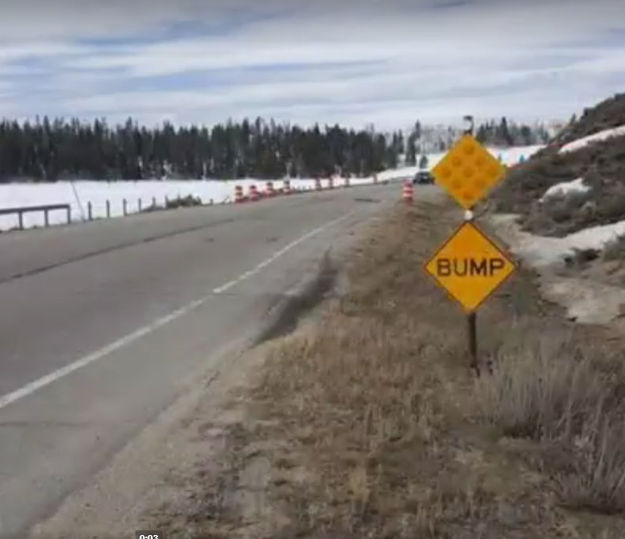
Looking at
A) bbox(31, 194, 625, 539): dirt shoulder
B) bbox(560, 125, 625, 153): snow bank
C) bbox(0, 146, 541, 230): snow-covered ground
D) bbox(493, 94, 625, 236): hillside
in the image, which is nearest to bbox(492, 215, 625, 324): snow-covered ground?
bbox(493, 94, 625, 236): hillside

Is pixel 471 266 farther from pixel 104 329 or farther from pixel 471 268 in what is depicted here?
pixel 104 329

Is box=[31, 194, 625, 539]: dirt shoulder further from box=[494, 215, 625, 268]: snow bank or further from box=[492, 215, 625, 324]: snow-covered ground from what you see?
box=[494, 215, 625, 268]: snow bank

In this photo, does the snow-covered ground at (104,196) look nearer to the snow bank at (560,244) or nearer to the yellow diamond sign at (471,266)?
the snow bank at (560,244)

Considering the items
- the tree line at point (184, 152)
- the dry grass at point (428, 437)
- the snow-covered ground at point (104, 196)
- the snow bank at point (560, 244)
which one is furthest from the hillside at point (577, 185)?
the tree line at point (184, 152)

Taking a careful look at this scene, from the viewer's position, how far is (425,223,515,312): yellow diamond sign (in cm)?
884

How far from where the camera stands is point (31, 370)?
8.74m

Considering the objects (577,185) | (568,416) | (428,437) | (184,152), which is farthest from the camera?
(184,152)

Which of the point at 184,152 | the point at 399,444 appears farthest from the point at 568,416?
the point at 184,152

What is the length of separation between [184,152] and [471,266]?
169 metres

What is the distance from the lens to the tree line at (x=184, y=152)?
505 ft

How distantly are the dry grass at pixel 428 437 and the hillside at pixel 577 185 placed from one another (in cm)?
1550

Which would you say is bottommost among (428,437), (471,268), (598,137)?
(428,437)

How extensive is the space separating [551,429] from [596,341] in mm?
A: 5102

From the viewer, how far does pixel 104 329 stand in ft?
35.7
